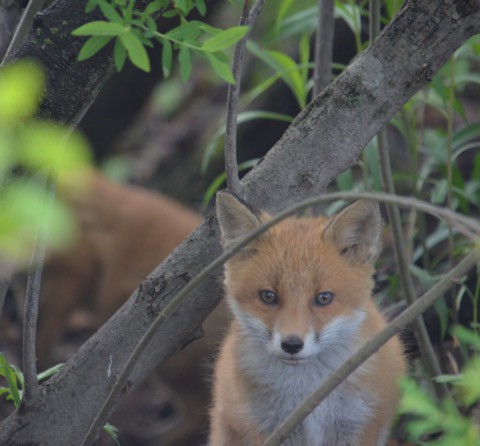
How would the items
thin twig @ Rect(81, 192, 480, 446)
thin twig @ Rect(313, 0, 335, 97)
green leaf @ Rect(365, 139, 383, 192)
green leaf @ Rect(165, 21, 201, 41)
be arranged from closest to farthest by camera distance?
thin twig @ Rect(81, 192, 480, 446) < green leaf @ Rect(165, 21, 201, 41) < thin twig @ Rect(313, 0, 335, 97) < green leaf @ Rect(365, 139, 383, 192)

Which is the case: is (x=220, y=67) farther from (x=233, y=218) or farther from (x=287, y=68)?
(x=287, y=68)

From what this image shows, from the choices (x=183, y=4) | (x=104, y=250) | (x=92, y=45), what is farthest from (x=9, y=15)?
(x=104, y=250)

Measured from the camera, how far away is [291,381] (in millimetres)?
3789

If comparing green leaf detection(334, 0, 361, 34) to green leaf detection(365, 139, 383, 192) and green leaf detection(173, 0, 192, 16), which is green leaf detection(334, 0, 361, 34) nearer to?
green leaf detection(365, 139, 383, 192)

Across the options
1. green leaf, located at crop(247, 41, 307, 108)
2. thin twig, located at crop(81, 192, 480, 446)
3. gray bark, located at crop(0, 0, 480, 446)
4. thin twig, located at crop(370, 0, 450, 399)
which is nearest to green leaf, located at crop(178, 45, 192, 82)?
thin twig, located at crop(81, 192, 480, 446)

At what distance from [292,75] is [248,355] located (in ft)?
6.18

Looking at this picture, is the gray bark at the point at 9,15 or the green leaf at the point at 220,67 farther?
the gray bark at the point at 9,15

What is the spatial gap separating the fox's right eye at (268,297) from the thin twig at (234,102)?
0.43 meters

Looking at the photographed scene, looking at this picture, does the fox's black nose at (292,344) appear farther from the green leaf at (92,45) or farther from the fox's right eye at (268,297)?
the green leaf at (92,45)

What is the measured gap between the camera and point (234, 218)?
359 centimetres

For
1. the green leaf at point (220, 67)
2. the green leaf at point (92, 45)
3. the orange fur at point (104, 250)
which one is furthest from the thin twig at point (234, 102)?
the orange fur at point (104, 250)

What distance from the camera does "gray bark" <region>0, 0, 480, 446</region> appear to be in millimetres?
3602

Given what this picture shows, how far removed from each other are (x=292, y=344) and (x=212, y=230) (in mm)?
633

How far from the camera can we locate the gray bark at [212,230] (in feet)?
11.8
